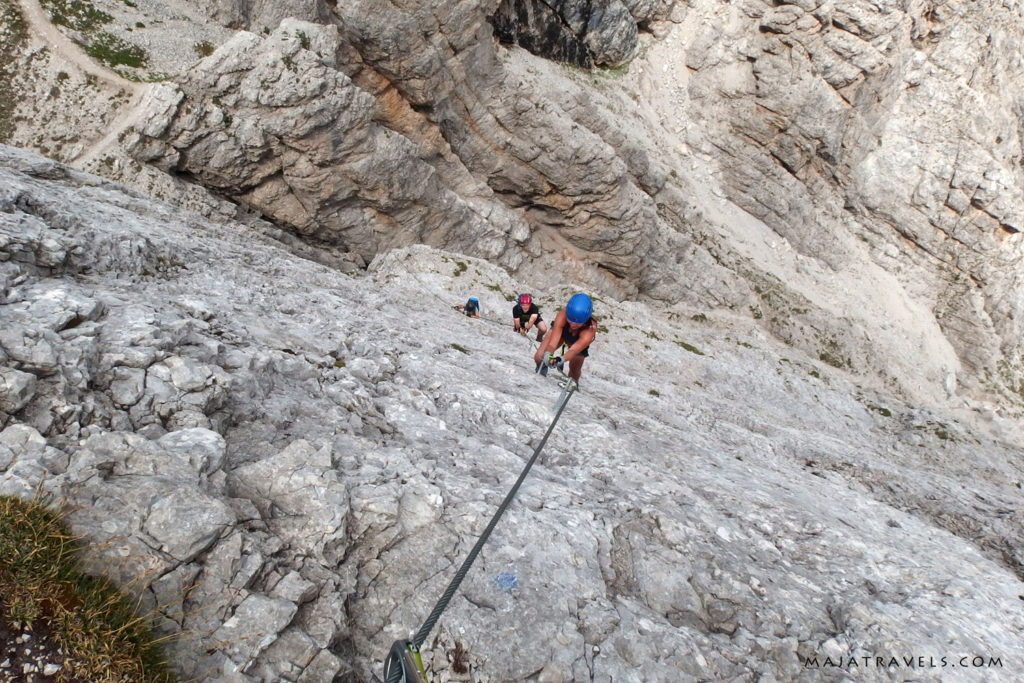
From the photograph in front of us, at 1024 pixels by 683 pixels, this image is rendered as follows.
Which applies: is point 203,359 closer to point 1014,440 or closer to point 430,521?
point 430,521

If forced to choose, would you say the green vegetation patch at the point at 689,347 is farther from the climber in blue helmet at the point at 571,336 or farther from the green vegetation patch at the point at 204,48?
the green vegetation patch at the point at 204,48

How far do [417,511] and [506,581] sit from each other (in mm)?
1633

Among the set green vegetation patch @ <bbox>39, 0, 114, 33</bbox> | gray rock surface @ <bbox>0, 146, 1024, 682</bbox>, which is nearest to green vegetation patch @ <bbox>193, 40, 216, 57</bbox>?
green vegetation patch @ <bbox>39, 0, 114, 33</bbox>

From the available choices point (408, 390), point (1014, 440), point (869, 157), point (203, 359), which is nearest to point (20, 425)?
point (203, 359)

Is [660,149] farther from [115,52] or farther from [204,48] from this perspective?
[115,52]

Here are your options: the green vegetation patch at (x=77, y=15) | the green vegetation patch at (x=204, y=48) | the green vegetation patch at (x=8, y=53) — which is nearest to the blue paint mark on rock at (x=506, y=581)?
the green vegetation patch at (x=8, y=53)

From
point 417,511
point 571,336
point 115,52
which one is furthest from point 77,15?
point 417,511

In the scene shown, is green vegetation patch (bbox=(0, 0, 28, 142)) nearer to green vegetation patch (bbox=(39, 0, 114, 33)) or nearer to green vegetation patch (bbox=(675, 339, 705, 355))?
green vegetation patch (bbox=(39, 0, 114, 33))

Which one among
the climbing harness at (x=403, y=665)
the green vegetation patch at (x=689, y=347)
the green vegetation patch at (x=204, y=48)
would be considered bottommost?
the climbing harness at (x=403, y=665)

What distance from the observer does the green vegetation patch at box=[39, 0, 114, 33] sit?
31.2 meters

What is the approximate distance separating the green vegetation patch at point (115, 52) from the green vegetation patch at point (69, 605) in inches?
1427

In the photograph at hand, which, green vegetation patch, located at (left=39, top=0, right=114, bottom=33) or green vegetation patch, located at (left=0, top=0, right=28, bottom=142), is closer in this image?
green vegetation patch, located at (left=0, top=0, right=28, bottom=142)

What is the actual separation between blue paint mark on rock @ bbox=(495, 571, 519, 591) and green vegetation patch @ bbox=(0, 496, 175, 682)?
12.4ft

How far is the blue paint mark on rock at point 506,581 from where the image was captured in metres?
7.05
